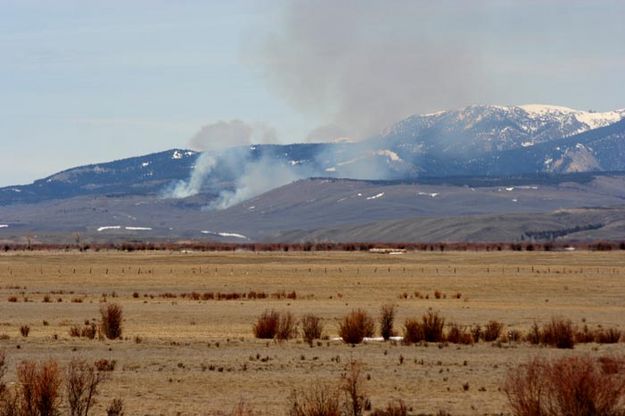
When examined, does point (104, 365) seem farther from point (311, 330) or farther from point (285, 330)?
point (285, 330)

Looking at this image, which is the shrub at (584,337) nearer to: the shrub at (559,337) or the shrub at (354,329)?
the shrub at (559,337)

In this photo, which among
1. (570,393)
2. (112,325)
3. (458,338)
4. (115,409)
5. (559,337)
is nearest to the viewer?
(570,393)

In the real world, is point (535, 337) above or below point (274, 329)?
below

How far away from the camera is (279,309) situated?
5053 cm

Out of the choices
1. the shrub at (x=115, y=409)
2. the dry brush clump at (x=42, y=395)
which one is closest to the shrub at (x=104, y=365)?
the shrub at (x=115, y=409)

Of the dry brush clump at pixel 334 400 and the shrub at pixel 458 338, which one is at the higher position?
the shrub at pixel 458 338

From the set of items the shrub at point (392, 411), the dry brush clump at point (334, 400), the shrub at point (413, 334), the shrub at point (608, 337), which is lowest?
the shrub at point (392, 411)

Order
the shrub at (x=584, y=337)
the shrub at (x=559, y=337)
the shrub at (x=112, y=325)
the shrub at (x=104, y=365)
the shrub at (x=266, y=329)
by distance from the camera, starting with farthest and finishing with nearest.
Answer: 1. the shrub at (x=266, y=329)
2. the shrub at (x=112, y=325)
3. the shrub at (x=584, y=337)
4. the shrub at (x=559, y=337)
5. the shrub at (x=104, y=365)

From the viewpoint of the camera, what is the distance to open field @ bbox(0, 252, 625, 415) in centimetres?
2598

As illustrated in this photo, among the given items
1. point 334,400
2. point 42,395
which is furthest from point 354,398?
point 42,395

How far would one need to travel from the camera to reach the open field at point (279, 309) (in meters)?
26.0

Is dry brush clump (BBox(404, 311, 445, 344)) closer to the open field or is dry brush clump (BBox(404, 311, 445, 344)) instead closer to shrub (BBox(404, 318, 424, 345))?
shrub (BBox(404, 318, 424, 345))

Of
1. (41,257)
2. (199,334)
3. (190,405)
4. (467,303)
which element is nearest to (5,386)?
(190,405)

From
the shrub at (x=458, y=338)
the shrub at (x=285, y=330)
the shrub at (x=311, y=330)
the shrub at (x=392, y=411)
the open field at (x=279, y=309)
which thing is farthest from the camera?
the shrub at (x=285, y=330)
